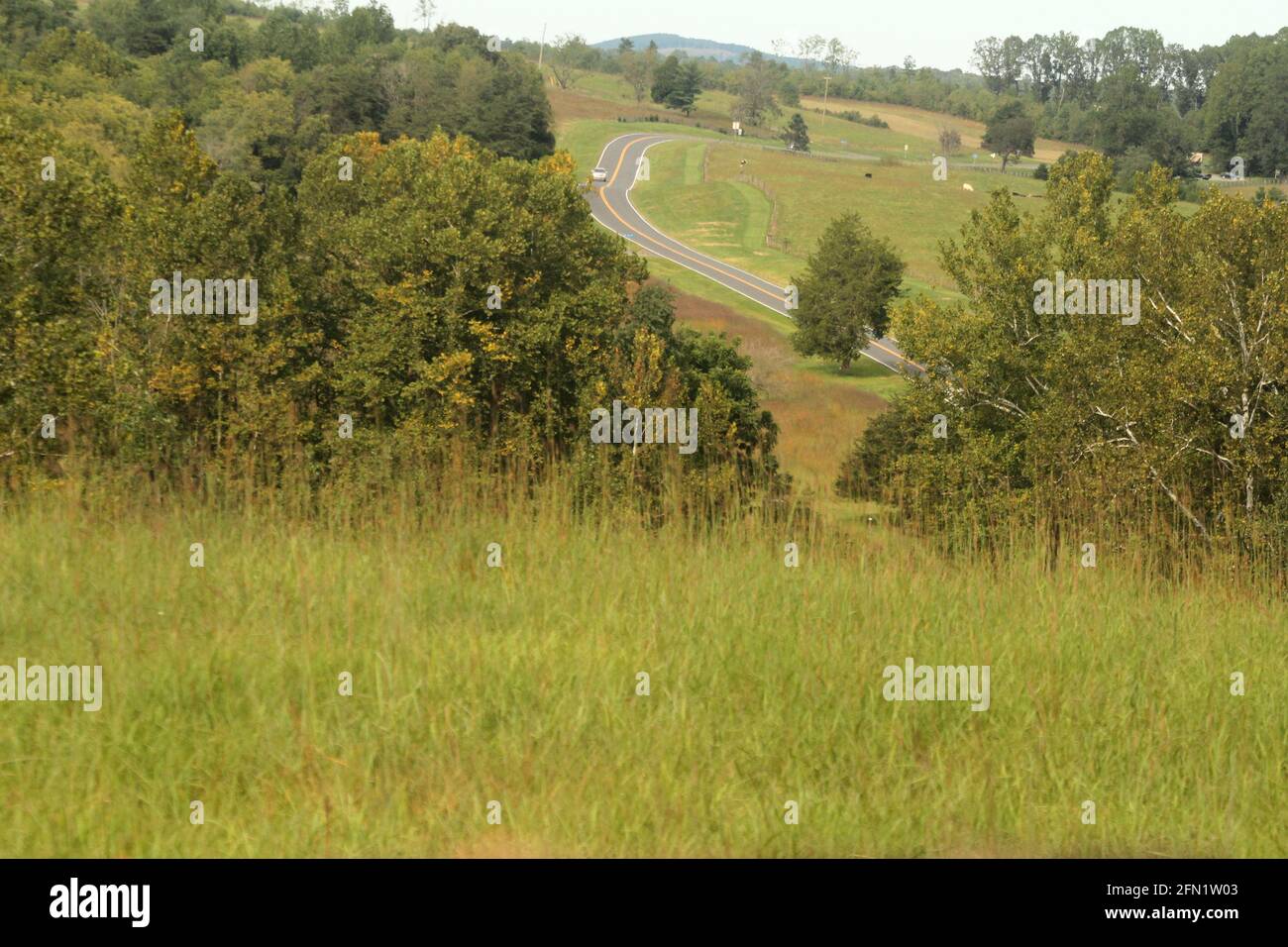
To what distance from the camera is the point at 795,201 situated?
10900 cm

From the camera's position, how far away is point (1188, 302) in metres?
26.1

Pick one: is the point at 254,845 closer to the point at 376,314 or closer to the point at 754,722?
the point at 754,722

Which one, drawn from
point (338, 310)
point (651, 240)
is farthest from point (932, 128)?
point (338, 310)

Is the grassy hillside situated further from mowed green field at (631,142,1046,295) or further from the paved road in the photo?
the paved road

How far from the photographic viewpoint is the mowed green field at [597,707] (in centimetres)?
366

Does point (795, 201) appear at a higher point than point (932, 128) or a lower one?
lower

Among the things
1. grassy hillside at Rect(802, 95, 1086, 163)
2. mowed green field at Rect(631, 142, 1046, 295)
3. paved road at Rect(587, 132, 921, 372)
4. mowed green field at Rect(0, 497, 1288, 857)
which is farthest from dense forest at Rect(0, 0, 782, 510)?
grassy hillside at Rect(802, 95, 1086, 163)

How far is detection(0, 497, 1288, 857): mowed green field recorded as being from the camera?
3656 mm

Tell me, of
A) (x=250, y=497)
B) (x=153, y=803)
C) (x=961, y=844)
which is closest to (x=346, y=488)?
(x=250, y=497)

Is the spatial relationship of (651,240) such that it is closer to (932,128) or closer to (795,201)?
(795,201)

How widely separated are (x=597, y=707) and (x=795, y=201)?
10947 cm

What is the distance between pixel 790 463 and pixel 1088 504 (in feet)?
112

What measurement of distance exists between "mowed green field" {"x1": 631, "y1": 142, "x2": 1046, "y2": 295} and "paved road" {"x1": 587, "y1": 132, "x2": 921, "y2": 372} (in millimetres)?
1712

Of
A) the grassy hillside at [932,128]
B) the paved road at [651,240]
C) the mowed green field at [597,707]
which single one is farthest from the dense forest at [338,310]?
the grassy hillside at [932,128]
